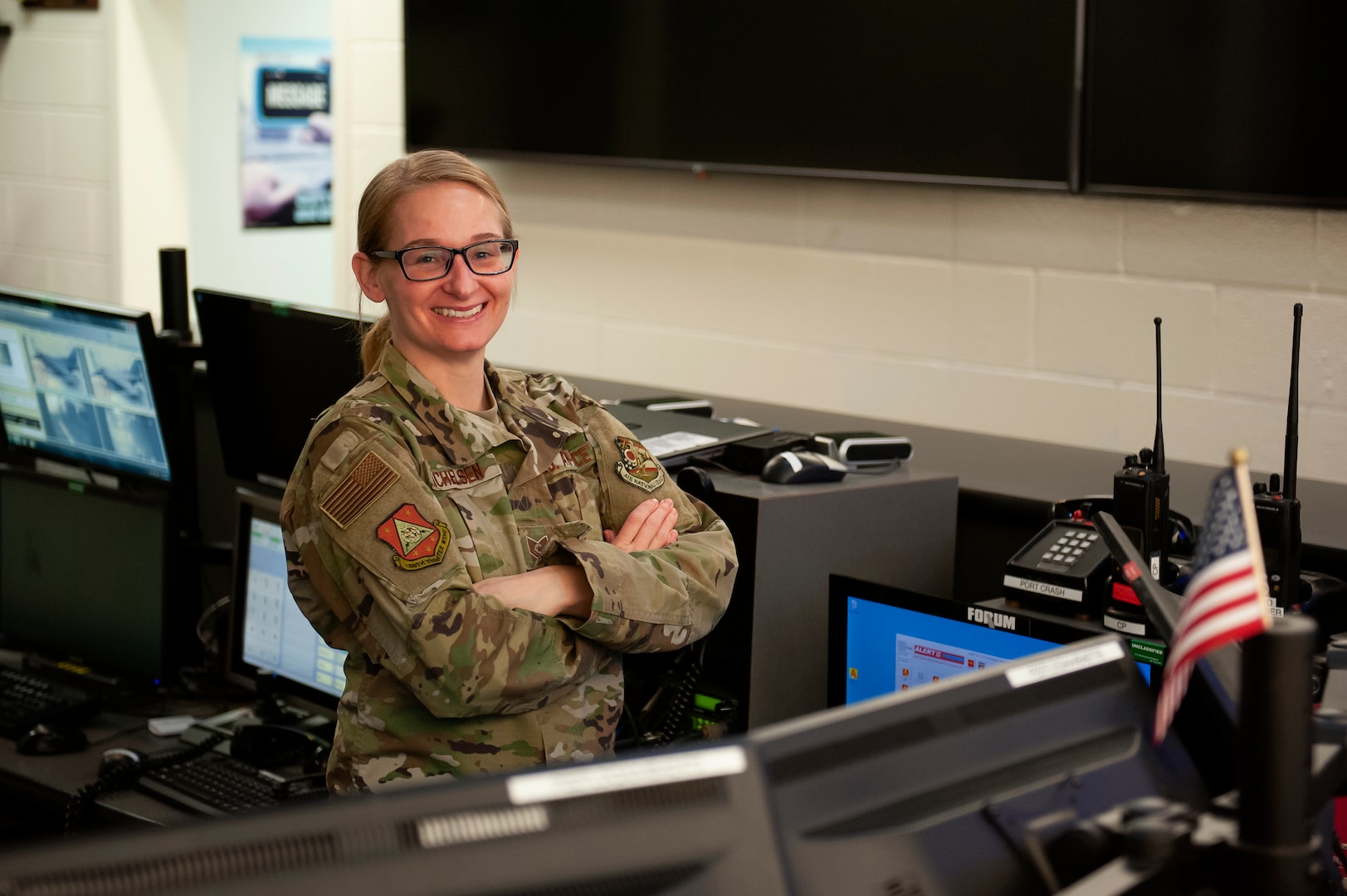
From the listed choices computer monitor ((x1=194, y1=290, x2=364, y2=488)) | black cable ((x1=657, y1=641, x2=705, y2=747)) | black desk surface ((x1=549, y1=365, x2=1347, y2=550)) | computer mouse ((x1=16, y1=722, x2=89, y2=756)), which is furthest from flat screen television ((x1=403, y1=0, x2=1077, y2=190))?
computer mouse ((x1=16, y1=722, x2=89, y2=756))

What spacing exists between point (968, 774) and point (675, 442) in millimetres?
1110

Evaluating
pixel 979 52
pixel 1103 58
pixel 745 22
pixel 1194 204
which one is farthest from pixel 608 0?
pixel 1194 204

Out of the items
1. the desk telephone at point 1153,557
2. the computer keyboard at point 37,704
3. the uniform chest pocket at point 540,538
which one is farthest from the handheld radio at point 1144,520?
the computer keyboard at point 37,704

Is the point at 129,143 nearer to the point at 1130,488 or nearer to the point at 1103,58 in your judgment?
the point at 1103,58

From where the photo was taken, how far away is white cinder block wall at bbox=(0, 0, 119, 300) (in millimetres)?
4152

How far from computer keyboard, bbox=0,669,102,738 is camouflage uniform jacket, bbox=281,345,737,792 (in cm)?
108

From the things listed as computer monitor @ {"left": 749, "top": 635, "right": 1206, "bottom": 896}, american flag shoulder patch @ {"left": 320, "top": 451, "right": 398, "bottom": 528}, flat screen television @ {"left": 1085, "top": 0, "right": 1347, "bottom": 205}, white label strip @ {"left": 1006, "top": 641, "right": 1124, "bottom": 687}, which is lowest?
computer monitor @ {"left": 749, "top": 635, "right": 1206, "bottom": 896}

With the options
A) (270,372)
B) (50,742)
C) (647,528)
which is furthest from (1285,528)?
(50,742)

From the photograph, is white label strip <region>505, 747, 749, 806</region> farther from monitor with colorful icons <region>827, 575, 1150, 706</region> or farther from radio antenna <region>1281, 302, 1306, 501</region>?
radio antenna <region>1281, 302, 1306, 501</region>

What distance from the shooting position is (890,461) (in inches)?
77.2

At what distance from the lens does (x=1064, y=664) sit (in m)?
0.87

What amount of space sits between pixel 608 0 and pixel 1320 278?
150 centimetres

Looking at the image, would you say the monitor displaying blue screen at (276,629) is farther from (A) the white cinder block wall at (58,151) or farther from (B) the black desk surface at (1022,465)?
(A) the white cinder block wall at (58,151)

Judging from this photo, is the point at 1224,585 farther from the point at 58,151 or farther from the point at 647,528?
the point at 58,151
